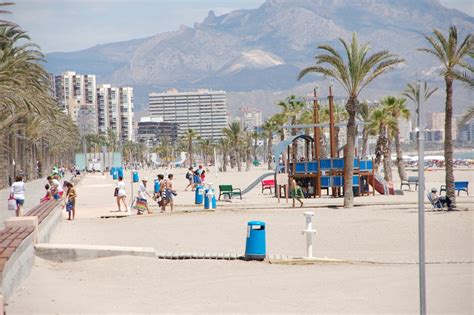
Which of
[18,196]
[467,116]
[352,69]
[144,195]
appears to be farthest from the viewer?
[352,69]

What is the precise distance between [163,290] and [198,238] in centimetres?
880

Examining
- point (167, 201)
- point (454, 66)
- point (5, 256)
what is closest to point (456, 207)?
point (454, 66)

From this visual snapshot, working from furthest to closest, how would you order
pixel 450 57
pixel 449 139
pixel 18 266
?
1. pixel 449 139
2. pixel 450 57
3. pixel 18 266

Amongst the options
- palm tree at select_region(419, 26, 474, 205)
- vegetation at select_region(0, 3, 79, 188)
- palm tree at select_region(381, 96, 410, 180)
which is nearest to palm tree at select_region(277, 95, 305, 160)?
vegetation at select_region(0, 3, 79, 188)

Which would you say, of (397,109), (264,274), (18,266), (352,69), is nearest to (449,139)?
(352,69)

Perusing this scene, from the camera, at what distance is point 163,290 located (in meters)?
12.7

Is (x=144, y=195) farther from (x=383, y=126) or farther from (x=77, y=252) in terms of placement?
(x=383, y=126)

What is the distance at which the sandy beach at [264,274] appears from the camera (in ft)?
37.1

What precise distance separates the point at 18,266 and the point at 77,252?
360 cm

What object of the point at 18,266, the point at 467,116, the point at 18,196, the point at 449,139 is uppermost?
the point at 467,116

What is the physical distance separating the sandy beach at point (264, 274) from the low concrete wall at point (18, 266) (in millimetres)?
162

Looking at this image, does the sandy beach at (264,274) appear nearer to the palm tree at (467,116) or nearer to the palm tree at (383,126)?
the palm tree at (467,116)

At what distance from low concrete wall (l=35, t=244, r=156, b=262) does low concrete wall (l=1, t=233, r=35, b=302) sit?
43cm

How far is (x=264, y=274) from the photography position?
14.4 metres
